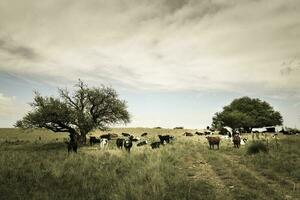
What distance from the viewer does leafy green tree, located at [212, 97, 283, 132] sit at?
66.2 m

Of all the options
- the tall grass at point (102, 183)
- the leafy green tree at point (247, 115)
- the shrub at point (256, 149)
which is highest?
the leafy green tree at point (247, 115)

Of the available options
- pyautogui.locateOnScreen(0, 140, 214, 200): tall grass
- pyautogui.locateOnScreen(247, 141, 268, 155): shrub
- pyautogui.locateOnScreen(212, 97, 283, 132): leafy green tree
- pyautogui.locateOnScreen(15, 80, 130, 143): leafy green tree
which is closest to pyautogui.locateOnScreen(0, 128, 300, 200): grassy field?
pyautogui.locateOnScreen(0, 140, 214, 200): tall grass

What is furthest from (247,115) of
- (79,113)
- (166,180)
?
(166,180)

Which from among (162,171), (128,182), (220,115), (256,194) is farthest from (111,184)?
(220,115)

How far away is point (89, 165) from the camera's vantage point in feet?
68.0

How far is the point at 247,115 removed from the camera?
7019 cm

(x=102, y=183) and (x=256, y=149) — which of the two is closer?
(x=102, y=183)

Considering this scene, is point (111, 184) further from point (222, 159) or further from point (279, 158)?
point (279, 158)

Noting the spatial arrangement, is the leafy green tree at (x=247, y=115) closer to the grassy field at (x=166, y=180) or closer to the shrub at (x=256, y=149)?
the shrub at (x=256, y=149)

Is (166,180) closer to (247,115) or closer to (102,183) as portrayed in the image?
(102,183)

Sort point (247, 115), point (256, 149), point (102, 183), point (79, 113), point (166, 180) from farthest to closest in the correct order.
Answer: point (247, 115)
point (79, 113)
point (256, 149)
point (102, 183)
point (166, 180)

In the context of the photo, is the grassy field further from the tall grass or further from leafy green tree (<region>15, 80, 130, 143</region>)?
leafy green tree (<region>15, 80, 130, 143</region>)

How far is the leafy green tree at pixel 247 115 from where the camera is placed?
217 feet

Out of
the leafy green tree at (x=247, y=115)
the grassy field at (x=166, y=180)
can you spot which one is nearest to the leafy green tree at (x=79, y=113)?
the grassy field at (x=166, y=180)
